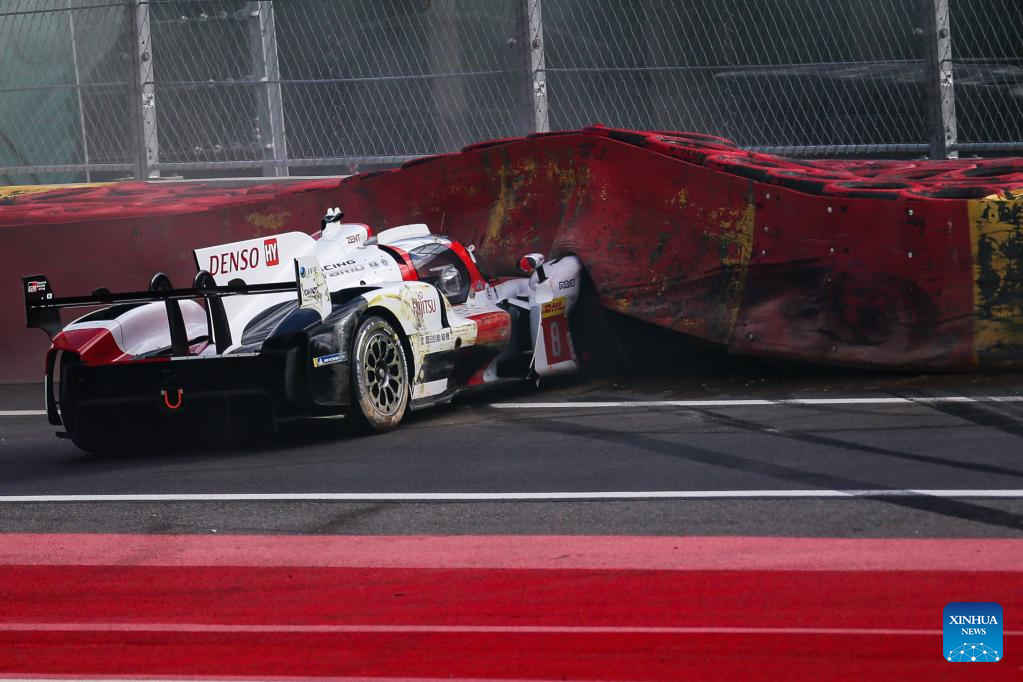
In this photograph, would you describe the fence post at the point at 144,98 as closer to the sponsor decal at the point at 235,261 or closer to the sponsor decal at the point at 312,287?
the sponsor decal at the point at 235,261

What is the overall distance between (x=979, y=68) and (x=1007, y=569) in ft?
24.2

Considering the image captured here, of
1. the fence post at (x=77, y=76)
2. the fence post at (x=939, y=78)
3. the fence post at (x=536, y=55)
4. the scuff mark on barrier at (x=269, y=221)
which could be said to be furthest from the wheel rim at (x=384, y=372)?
the fence post at (x=939, y=78)

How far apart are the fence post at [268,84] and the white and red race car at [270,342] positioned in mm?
2984

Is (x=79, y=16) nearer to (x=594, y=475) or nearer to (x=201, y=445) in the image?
(x=201, y=445)

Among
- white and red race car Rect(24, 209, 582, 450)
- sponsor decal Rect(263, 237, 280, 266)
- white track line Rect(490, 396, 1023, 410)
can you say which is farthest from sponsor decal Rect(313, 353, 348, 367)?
white track line Rect(490, 396, 1023, 410)

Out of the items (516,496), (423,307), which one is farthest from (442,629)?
(423,307)

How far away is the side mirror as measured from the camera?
8.98m

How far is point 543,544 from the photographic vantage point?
508 centimetres

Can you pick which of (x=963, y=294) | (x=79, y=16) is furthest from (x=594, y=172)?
(x=79, y=16)

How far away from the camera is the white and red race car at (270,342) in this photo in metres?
7.21

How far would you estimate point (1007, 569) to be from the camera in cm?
442

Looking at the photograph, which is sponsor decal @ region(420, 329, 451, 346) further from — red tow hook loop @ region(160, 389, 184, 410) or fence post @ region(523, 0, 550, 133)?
fence post @ region(523, 0, 550, 133)

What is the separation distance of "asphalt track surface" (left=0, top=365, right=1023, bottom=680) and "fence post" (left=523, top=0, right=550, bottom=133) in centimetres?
372

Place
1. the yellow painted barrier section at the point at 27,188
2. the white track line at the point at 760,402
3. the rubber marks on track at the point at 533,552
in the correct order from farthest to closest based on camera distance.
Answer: the yellow painted barrier section at the point at 27,188, the white track line at the point at 760,402, the rubber marks on track at the point at 533,552
